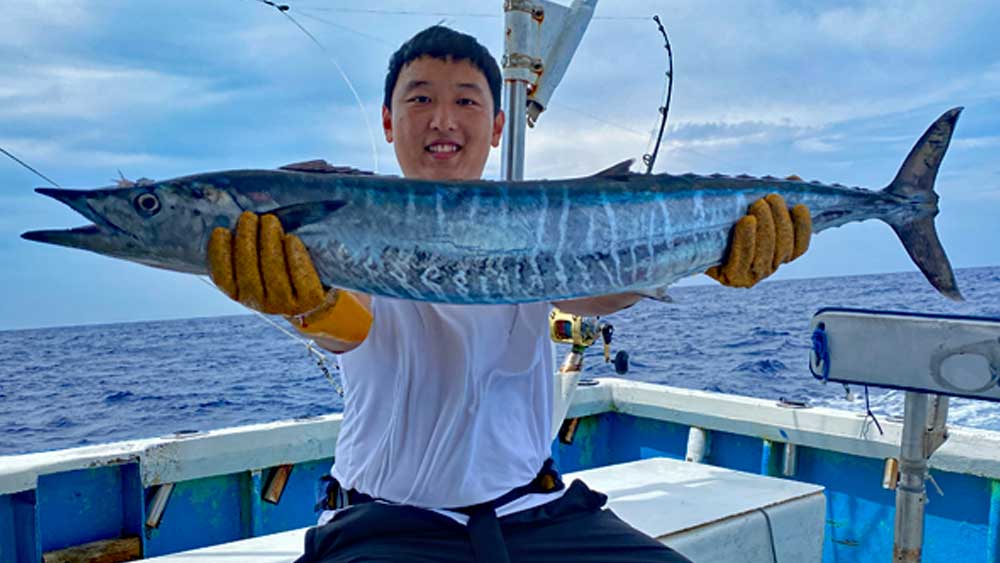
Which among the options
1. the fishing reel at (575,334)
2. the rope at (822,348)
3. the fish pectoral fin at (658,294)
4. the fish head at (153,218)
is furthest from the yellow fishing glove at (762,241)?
the fishing reel at (575,334)

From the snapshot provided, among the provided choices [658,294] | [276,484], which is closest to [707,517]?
[658,294]

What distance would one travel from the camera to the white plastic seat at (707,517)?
112 inches

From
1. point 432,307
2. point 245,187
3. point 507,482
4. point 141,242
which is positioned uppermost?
point 245,187

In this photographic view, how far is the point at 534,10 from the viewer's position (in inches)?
140

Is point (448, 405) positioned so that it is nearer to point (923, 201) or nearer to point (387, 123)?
point (387, 123)

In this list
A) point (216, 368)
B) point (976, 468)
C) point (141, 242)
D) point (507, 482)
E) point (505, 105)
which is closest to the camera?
point (141, 242)

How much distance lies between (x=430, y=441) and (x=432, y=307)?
444 millimetres

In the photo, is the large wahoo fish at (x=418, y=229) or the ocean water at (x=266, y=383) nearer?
the large wahoo fish at (x=418, y=229)

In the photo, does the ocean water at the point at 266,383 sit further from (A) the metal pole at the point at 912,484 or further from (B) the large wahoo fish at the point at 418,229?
(B) the large wahoo fish at the point at 418,229

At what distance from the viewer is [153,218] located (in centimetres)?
185

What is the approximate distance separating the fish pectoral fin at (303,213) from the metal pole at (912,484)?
2.21 metres

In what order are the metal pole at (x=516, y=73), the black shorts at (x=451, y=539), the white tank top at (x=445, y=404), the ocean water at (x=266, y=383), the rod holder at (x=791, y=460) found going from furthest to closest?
the ocean water at (x=266, y=383) < the rod holder at (x=791, y=460) < the metal pole at (x=516, y=73) < the white tank top at (x=445, y=404) < the black shorts at (x=451, y=539)

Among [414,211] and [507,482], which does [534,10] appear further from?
[507,482]

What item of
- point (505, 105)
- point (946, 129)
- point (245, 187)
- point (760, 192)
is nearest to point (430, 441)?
point (245, 187)
